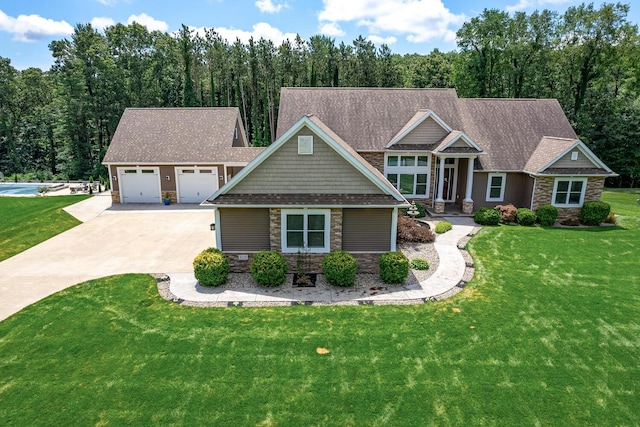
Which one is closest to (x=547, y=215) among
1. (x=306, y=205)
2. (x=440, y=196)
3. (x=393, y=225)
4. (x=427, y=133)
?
(x=440, y=196)

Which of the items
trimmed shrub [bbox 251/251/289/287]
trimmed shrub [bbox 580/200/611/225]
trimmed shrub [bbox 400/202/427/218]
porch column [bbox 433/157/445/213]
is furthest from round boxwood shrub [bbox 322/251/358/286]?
trimmed shrub [bbox 580/200/611/225]

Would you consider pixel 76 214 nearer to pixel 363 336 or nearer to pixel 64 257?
pixel 64 257

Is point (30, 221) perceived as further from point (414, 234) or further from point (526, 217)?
point (526, 217)

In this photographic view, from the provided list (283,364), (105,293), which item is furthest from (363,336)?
(105,293)

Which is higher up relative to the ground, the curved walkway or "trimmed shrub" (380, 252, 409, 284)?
"trimmed shrub" (380, 252, 409, 284)

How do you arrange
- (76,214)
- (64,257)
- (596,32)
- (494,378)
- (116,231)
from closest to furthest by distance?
(494,378)
(64,257)
(116,231)
(76,214)
(596,32)

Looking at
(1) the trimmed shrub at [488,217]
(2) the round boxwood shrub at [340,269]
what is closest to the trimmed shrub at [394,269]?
(2) the round boxwood shrub at [340,269]

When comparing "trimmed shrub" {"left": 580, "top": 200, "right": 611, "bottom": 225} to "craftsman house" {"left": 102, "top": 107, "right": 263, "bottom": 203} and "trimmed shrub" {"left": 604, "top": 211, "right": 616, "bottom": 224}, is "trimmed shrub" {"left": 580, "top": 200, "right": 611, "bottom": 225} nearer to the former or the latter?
"trimmed shrub" {"left": 604, "top": 211, "right": 616, "bottom": 224}
